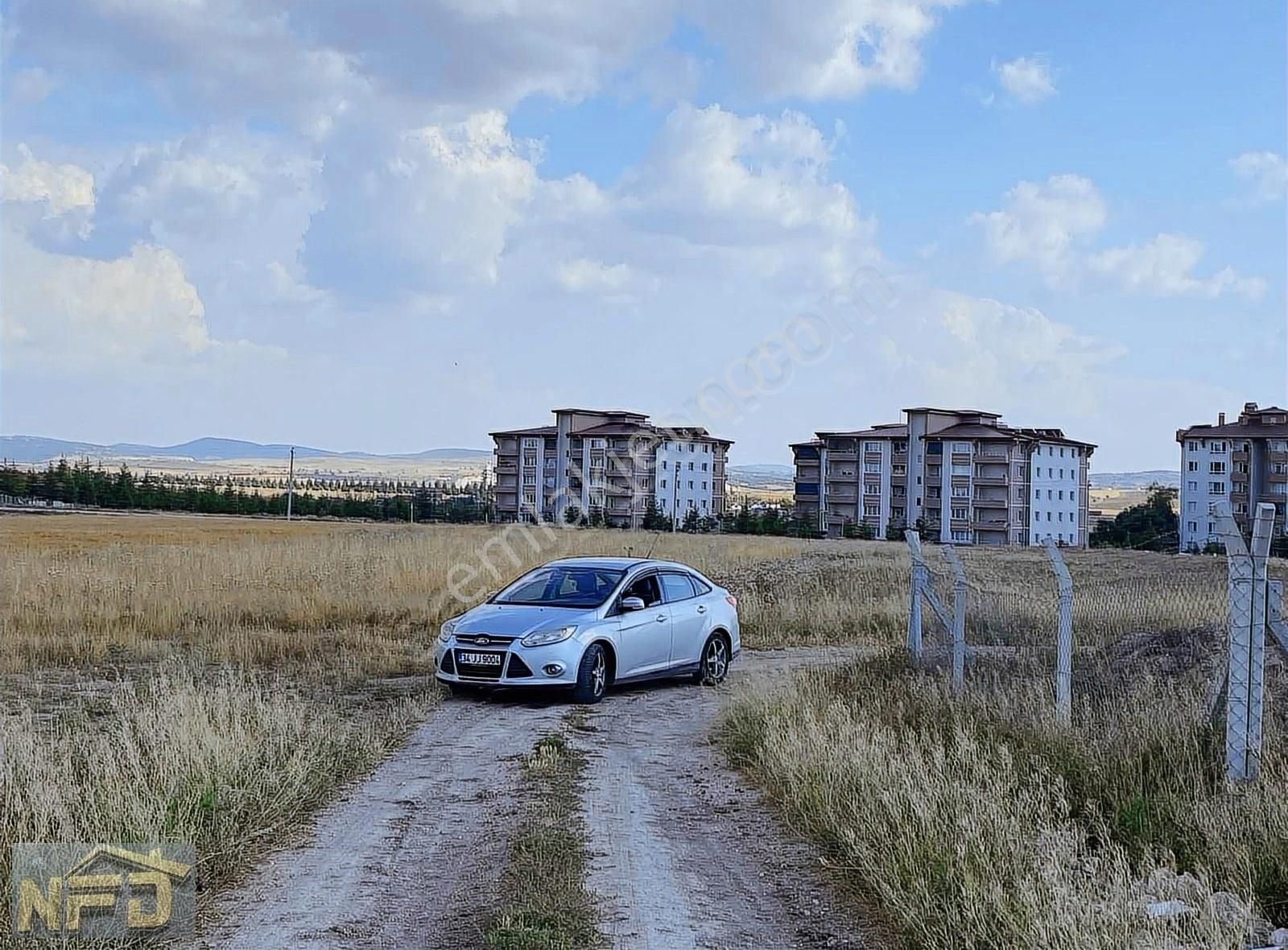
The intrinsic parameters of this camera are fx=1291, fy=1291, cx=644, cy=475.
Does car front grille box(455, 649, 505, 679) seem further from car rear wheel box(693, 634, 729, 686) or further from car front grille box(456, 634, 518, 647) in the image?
car rear wheel box(693, 634, 729, 686)

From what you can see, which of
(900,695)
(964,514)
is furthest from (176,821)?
(964,514)

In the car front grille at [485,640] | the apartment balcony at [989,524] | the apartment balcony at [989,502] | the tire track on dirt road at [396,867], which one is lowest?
the tire track on dirt road at [396,867]

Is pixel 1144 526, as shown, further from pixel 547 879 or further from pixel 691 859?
pixel 547 879

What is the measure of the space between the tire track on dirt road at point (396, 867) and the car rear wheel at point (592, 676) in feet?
9.61

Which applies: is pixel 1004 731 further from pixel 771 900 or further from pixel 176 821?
pixel 176 821

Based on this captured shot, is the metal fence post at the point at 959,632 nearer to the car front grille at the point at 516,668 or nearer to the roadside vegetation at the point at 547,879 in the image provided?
the car front grille at the point at 516,668

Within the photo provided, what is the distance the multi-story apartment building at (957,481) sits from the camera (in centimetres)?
9400

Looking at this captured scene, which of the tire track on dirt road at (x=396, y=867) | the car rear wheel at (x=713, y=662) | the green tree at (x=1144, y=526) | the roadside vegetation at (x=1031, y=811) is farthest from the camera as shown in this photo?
the green tree at (x=1144, y=526)

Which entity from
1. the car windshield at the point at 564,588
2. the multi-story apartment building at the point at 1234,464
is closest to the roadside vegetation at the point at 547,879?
the car windshield at the point at 564,588

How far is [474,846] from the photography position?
776 centimetres

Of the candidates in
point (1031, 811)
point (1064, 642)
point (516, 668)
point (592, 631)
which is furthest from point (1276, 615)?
point (516, 668)

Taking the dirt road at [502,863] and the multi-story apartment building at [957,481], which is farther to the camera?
the multi-story apartment building at [957,481]

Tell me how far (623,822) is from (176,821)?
278 cm

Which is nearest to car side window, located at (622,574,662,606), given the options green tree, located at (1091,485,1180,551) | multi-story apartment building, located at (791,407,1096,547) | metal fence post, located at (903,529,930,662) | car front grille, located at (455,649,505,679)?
car front grille, located at (455,649,505,679)
